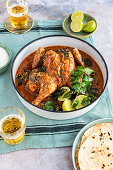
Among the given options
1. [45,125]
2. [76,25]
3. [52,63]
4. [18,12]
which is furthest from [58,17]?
[45,125]

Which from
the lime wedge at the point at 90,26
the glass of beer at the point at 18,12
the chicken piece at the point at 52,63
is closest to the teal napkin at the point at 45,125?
the chicken piece at the point at 52,63

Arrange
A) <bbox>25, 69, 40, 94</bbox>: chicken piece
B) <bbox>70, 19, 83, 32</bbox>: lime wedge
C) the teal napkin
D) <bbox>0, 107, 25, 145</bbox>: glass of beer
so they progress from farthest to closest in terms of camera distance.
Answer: <bbox>70, 19, 83, 32</bbox>: lime wedge
<bbox>25, 69, 40, 94</bbox>: chicken piece
the teal napkin
<bbox>0, 107, 25, 145</bbox>: glass of beer

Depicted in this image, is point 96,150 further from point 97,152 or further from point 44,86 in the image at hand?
point 44,86

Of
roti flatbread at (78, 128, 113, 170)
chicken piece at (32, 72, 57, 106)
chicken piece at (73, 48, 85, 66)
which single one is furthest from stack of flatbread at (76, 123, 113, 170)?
chicken piece at (73, 48, 85, 66)

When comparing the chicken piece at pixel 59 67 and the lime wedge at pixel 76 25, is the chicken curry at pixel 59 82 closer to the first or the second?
the chicken piece at pixel 59 67

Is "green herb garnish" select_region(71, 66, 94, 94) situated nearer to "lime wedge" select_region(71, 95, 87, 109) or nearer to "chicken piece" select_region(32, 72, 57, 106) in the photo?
"lime wedge" select_region(71, 95, 87, 109)

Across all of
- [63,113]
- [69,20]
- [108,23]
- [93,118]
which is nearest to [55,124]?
[63,113]
